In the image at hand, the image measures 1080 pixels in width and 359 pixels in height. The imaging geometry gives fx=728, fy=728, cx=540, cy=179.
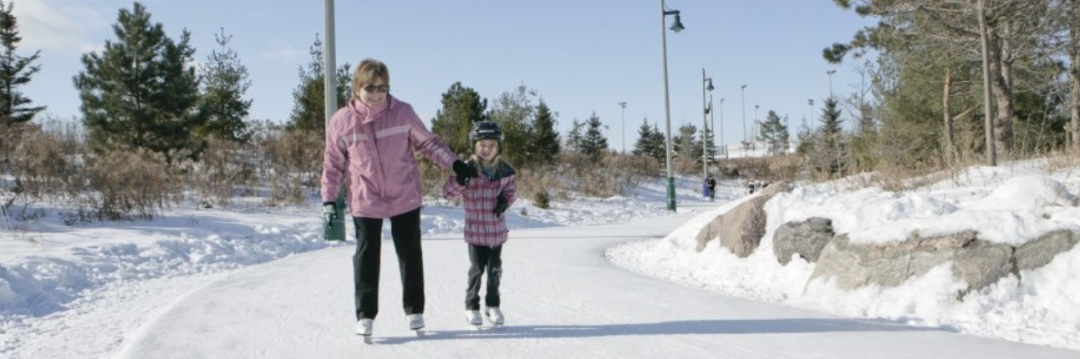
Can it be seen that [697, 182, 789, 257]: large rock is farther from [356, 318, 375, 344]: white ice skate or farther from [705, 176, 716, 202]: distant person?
[705, 176, 716, 202]: distant person

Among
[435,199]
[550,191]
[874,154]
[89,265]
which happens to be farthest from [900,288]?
[550,191]

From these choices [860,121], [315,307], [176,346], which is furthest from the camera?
[860,121]

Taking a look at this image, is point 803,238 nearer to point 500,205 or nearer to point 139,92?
point 500,205

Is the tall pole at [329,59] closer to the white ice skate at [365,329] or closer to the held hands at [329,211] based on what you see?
the held hands at [329,211]

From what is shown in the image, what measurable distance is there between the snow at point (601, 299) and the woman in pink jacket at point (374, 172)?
13.5 inches

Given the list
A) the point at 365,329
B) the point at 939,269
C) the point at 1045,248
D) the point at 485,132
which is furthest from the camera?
the point at 939,269

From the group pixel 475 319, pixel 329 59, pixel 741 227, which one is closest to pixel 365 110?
pixel 475 319

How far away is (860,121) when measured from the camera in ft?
90.8

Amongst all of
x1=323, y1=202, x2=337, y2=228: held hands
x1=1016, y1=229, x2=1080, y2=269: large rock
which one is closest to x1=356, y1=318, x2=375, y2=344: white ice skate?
x1=323, y1=202, x2=337, y2=228: held hands

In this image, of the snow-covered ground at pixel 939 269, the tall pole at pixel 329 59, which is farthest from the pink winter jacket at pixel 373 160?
the tall pole at pixel 329 59

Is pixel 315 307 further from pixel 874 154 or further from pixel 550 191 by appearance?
pixel 550 191

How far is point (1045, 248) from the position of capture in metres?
4.55

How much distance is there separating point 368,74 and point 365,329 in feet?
4.56

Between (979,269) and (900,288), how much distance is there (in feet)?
1.57
